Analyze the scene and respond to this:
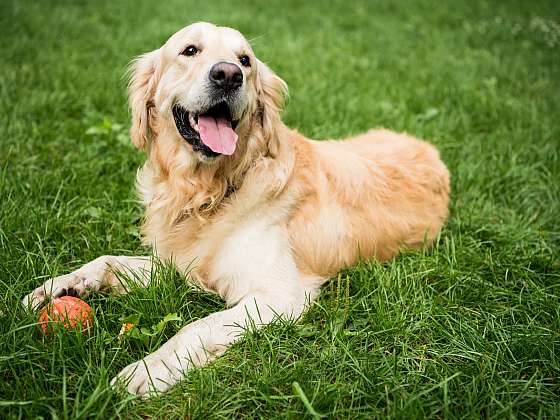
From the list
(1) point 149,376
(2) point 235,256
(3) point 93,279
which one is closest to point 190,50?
(2) point 235,256

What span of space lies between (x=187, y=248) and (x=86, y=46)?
13.8 ft

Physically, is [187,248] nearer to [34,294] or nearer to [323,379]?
[34,294]

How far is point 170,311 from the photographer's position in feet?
7.72

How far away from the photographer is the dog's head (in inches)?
96.5

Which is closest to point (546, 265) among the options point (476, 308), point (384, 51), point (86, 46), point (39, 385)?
point (476, 308)

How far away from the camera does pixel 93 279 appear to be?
2.46 m

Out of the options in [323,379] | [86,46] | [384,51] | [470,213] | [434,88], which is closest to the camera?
[323,379]

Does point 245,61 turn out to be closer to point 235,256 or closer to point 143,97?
point 143,97

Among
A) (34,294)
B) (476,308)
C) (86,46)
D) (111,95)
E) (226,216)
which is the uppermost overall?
(86,46)

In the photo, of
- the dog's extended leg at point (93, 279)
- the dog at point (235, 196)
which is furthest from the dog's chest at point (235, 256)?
the dog's extended leg at point (93, 279)

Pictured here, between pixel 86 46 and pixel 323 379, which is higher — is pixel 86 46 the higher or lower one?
the higher one

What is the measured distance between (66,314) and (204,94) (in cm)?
117

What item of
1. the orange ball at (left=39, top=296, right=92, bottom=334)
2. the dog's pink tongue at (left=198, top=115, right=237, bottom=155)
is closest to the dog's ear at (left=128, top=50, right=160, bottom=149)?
the dog's pink tongue at (left=198, top=115, right=237, bottom=155)

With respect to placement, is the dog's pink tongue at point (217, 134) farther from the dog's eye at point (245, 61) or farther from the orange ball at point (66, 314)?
the orange ball at point (66, 314)
